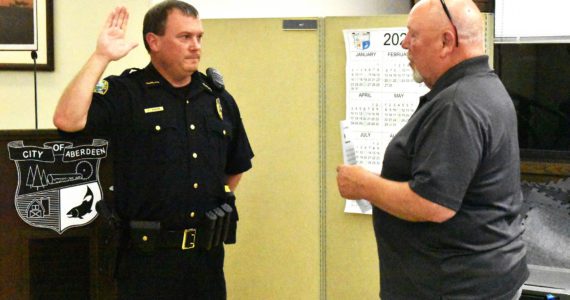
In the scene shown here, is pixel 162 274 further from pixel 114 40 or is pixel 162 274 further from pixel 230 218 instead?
pixel 114 40

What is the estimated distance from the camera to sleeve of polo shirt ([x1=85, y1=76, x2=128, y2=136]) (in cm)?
222

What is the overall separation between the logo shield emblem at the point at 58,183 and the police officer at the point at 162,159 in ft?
0.48

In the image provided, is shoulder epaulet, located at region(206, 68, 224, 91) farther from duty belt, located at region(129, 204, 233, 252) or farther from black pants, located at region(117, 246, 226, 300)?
black pants, located at region(117, 246, 226, 300)

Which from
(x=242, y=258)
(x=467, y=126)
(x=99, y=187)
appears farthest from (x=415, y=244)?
(x=242, y=258)

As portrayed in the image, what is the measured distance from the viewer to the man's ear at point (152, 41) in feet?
7.74

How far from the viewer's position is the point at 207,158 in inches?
94.0

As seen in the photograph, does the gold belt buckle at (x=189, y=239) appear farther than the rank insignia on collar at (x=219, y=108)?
No

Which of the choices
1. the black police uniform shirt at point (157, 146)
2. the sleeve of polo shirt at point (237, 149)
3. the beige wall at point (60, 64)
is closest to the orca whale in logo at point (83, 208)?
the black police uniform shirt at point (157, 146)

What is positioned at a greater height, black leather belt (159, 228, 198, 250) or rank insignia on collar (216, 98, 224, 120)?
rank insignia on collar (216, 98, 224, 120)

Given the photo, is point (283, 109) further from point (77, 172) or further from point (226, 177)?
point (77, 172)

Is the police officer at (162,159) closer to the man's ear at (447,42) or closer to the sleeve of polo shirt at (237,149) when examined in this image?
the sleeve of polo shirt at (237,149)

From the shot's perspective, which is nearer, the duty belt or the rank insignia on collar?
the duty belt

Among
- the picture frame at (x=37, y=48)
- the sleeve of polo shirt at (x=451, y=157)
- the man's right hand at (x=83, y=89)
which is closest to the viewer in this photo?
the sleeve of polo shirt at (x=451, y=157)

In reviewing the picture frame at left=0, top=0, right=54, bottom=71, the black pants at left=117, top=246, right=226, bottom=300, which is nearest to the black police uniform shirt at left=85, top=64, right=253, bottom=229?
the black pants at left=117, top=246, right=226, bottom=300
